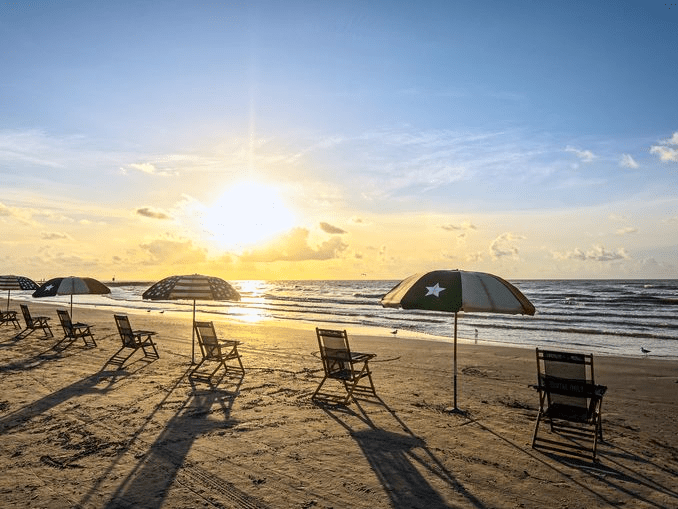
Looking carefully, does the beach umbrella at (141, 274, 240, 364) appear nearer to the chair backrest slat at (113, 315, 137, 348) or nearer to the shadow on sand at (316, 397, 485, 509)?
the chair backrest slat at (113, 315, 137, 348)

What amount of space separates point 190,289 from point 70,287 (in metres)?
5.34

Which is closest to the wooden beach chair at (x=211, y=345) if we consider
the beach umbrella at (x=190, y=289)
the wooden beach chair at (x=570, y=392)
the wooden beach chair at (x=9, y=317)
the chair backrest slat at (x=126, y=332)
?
the beach umbrella at (x=190, y=289)

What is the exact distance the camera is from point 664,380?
11.9m

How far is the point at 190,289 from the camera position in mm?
10258

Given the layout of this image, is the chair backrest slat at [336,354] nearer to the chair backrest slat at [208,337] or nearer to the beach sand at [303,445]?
the beach sand at [303,445]

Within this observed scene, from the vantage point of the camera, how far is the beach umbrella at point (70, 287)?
1324cm

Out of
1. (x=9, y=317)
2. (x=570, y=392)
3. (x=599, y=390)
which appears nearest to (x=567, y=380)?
(x=570, y=392)

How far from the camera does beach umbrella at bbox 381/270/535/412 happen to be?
666 cm

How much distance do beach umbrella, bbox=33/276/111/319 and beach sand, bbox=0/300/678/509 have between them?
Answer: 8.83ft

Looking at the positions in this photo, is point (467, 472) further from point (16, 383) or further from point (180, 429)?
point (16, 383)

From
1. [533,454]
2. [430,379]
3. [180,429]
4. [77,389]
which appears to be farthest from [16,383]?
[533,454]

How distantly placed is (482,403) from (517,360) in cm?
618

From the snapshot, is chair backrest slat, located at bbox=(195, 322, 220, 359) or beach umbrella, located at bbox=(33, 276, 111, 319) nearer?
chair backrest slat, located at bbox=(195, 322, 220, 359)

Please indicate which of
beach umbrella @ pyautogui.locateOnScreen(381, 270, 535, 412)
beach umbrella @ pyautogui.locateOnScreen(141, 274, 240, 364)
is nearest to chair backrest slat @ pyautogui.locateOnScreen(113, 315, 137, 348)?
beach umbrella @ pyautogui.locateOnScreen(141, 274, 240, 364)
